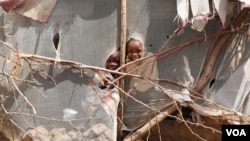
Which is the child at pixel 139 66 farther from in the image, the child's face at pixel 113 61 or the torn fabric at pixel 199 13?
the torn fabric at pixel 199 13

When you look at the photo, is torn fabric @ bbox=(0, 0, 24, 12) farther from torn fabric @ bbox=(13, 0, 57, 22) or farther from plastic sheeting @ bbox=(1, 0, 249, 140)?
plastic sheeting @ bbox=(1, 0, 249, 140)

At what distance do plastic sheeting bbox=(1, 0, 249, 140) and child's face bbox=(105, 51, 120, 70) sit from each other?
Answer: 0.15 ft

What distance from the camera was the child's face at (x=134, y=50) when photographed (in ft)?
11.2

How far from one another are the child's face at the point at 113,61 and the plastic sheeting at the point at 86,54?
0.15 ft

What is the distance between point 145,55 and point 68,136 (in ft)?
2.90

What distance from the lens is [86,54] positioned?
3.43 metres

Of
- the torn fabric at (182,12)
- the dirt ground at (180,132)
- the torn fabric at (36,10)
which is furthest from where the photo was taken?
the dirt ground at (180,132)

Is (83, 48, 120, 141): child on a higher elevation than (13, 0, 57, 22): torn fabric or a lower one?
lower

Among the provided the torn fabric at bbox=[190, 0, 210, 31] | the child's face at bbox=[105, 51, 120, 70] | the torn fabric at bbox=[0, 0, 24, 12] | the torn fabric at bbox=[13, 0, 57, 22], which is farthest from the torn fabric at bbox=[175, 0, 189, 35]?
the torn fabric at bbox=[0, 0, 24, 12]

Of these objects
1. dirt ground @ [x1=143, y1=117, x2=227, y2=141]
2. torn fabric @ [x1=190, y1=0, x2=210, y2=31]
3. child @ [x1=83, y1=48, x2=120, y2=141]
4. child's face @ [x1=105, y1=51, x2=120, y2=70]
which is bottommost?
dirt ground @ [x1=143, y1=117, x2=227, y2=141]

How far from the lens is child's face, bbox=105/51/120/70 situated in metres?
3.43

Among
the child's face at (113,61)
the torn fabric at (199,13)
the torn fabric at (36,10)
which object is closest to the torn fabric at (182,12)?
the torn fabric at (199,13)

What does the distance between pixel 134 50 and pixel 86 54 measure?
0.38m

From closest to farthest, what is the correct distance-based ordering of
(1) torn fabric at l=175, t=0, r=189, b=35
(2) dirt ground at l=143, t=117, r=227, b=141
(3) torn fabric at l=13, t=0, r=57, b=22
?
(1) torn fabric at l=175, t=0, r=189, b=35
(3) torn fabric at l=13, t=0, r=57, b=22
(2) dirt ground at l=143, t=117, r=227, b=141
